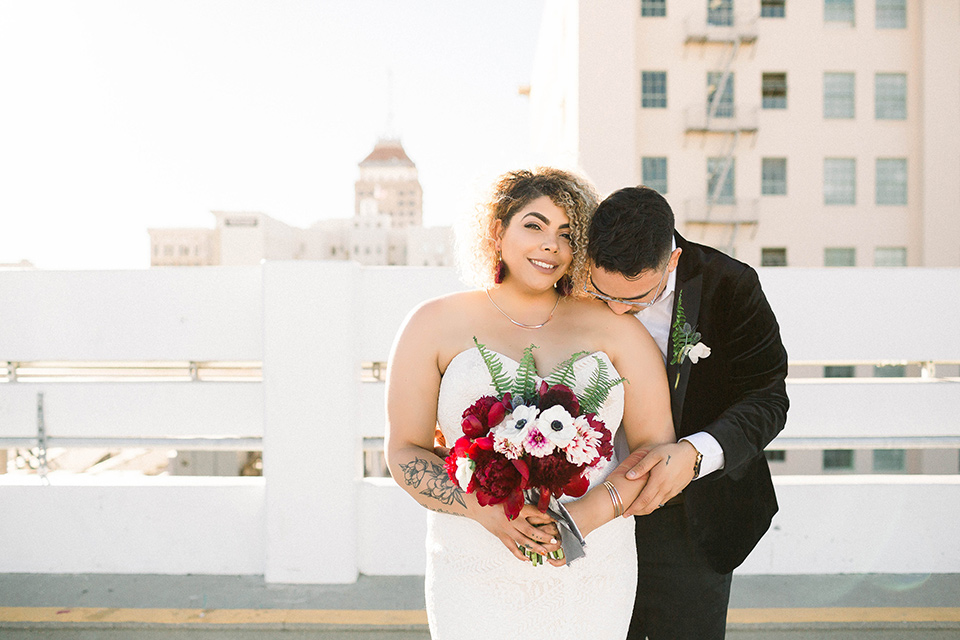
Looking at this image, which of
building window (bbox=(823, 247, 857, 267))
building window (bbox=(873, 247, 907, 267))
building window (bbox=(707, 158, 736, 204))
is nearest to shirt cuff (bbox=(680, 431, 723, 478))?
building window (bbox=(707, 158, 736, 204))

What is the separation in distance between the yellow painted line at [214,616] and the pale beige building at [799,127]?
22.8 m

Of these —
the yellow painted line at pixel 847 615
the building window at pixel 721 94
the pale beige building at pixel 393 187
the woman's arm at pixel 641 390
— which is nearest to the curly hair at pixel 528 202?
the woman's arm at pixel 641 390

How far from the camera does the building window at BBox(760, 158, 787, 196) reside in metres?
26.2

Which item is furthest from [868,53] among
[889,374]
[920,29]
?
[889,374]

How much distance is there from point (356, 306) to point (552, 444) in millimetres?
2557

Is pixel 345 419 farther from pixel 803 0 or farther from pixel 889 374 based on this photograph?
pixel 803 0

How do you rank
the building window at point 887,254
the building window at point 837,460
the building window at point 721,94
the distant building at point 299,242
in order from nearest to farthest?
the building window at point 837,460, the building window at point 721,94, the building window at point 887,254, the distant building at point 299,242

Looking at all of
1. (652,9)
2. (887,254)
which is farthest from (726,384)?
(887,254)

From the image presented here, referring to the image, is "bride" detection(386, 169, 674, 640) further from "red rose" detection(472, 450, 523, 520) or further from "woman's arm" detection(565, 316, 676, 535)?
"red rose" detection(472, 450, 523, 520)

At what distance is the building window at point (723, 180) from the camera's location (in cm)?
2523

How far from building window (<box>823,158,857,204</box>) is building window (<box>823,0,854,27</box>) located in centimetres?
593

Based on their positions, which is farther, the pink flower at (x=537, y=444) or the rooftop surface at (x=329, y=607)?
the rooftop surface at (x=329, y=607)

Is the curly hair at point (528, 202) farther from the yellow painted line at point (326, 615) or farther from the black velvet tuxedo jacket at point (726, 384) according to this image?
the yellow painted line at point (326, 615)

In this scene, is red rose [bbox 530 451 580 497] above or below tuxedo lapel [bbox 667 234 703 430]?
below
